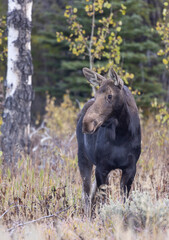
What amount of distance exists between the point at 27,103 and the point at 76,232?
11.5 feet

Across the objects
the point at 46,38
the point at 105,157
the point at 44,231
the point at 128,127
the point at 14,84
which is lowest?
the point at 44,231

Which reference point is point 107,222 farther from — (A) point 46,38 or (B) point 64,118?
(A) point 46,38

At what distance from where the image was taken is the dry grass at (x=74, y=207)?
3.24m

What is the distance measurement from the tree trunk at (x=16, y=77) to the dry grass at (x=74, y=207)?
0.69 metres

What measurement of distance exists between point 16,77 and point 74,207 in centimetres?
281

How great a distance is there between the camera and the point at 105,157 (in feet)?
13.7

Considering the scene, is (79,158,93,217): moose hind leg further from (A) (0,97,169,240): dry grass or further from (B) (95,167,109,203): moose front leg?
(B) (95,167,109,203): moose front leg

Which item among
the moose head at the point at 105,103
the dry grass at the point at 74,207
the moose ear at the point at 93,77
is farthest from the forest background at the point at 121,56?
the moose head at the point at 105,103

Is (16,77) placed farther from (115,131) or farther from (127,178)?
(127,178)

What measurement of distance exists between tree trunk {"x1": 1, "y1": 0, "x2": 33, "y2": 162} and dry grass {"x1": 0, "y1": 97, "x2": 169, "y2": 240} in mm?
690

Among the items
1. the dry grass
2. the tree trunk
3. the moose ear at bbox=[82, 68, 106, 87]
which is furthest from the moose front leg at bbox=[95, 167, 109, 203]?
the tree trunk

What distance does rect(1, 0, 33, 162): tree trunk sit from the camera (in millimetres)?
6480

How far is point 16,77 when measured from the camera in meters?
6.51

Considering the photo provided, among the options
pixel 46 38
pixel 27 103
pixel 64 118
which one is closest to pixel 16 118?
pixel 27 103
